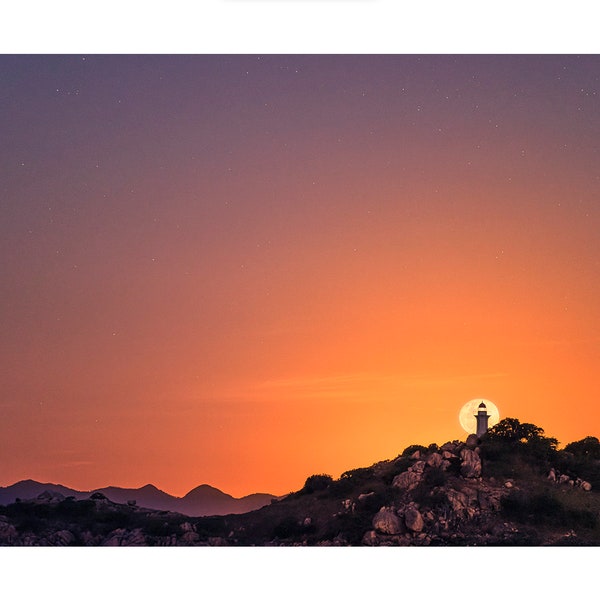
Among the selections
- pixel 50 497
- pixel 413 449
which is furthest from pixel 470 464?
pixel 50 497

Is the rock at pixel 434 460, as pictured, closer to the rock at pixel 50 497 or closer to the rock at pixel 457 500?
the rock at pixel 457 500

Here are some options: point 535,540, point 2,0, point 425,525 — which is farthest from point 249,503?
point 2,0

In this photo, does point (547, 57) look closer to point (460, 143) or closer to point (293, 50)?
point (460, 143)

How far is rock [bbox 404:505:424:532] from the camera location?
1616 centimetres

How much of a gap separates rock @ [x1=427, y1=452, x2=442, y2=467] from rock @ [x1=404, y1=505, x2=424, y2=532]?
146 cm

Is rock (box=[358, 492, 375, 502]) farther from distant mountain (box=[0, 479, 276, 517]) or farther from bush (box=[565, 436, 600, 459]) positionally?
bush (box=[565, 436, 600, 459])

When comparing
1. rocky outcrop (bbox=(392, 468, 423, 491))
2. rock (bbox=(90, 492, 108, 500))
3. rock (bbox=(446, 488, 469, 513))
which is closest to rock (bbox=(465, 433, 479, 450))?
rocky outcrop (bbox=(392, 468, 423, 491))

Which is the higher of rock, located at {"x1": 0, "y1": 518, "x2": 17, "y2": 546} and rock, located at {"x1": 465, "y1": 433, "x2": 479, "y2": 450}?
rock, located at {"x1": 465, "y1": 433, "x2": 479, "y2": 450}

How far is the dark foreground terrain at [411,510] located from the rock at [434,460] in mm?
25

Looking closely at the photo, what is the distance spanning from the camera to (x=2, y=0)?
14078 millimetres

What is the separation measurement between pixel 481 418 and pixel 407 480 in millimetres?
1769

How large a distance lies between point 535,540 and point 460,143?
665cm
